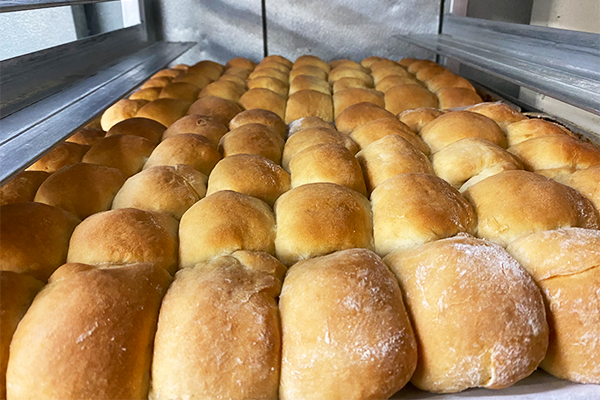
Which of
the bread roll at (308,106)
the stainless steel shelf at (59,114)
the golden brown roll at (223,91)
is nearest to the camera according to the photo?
the stainless steel shelf at (59,114)

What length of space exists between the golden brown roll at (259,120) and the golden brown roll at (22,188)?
0.74 metres

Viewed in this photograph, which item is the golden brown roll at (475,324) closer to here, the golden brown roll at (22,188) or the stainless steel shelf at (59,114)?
the stainless steel shelf at (59,114)

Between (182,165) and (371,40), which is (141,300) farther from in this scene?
(371,40)

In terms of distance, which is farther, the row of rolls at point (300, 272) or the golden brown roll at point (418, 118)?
the golden brown roll at point (418, 118)

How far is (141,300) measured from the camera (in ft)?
2.47

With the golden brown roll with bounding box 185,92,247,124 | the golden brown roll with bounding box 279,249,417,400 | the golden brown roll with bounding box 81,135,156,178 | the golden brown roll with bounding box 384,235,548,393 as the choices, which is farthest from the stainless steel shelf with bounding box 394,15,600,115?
the golden brown roll with bounding box 81,135,156,178

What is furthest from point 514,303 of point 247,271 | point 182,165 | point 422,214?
point 182,165

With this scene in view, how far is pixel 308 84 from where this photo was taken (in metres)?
2.28

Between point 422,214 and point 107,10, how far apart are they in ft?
9.93

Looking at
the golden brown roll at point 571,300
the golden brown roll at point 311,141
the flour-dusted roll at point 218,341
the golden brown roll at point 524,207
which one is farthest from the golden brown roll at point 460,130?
the flour-dusted roll at point 218,341

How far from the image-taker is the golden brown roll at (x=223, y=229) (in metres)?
0.92

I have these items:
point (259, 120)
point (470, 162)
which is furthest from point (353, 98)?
point (470, 162)

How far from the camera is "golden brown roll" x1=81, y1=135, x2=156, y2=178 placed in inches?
53.1

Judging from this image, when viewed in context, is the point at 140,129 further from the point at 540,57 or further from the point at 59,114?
the point at 540,57
